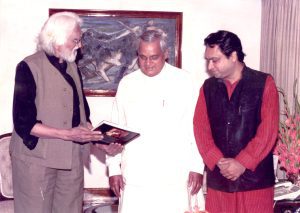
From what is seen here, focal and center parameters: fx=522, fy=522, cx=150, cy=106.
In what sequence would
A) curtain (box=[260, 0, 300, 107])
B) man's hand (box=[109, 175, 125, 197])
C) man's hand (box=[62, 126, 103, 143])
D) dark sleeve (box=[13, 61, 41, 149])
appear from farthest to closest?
1. curtain (box=[260, 0, 300, 107])
2. man's hand (box=[109, 175, 125, 197])
3. man's hand (box=[62, 126, 103, 143])
4. dark sleeve (box=[13, 61, 41, 149])

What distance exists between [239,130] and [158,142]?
18.9 inches

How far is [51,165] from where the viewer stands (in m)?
3.01

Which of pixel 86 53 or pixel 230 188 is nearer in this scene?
pixel 230 188

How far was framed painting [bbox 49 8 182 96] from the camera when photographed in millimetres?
5203

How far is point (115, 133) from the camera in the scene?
2.99 m

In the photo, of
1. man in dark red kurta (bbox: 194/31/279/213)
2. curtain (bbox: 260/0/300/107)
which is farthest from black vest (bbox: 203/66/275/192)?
curtain (bbox: 260/0/300/107)

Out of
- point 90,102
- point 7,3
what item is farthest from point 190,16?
point 7,3

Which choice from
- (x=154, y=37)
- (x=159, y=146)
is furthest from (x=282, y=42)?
(x=159, y=146)

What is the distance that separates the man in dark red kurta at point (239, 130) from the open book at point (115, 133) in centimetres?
44

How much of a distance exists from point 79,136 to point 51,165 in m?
0.23

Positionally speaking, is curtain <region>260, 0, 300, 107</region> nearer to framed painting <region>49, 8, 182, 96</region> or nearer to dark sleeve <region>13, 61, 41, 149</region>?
framed painting <region>49, 8, 182, 96</region>

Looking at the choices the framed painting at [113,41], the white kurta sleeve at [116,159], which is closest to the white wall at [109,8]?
the framed painting at [113,41]

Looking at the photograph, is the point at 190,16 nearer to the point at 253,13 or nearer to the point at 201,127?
the point at 253,13

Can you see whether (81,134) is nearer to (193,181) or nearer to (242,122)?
(193,181)
